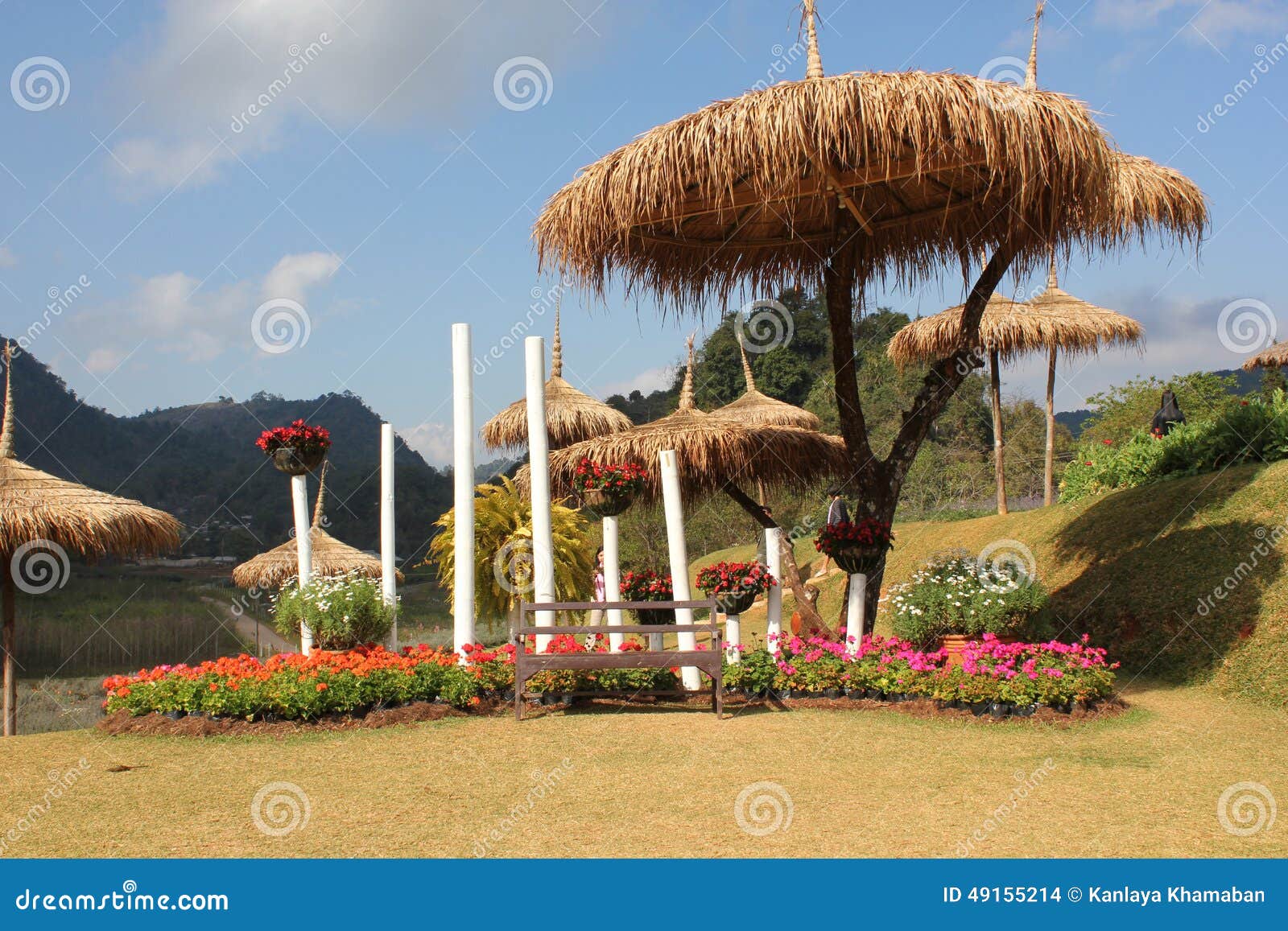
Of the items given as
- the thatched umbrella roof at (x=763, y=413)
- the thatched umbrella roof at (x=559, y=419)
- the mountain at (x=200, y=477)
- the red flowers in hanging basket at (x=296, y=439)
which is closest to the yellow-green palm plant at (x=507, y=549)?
the thatched umbrella roof at (x=559, y=419)

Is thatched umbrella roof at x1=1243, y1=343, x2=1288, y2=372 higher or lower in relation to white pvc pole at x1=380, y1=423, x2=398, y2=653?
higher

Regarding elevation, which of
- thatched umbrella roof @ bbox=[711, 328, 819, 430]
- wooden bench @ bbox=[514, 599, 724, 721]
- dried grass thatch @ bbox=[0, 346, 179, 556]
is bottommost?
wooden bench @ bbox=[514, 599, 724, 721]

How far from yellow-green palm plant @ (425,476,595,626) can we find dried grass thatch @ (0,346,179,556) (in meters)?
4.16

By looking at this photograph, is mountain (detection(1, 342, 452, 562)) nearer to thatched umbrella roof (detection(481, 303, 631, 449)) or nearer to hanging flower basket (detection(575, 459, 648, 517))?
thatched umbrella roof (detection(481, 303, 631, 449))

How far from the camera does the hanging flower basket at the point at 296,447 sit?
28.4 feet

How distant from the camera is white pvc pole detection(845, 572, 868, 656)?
8.24 m

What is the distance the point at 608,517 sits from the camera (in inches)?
332

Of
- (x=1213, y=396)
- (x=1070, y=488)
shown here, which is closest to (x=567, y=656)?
(x=1070, y=488)

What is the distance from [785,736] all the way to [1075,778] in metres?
1.89

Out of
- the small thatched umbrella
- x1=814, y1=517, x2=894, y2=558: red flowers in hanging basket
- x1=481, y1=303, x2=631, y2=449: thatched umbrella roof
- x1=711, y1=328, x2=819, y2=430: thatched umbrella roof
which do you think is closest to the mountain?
Answer: the small thatched umbrella

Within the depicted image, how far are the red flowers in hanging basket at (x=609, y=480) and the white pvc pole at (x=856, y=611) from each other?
2118 millimetres

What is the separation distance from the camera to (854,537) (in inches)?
327

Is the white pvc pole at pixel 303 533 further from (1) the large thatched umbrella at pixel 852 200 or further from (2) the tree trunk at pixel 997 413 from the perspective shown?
(2) the tree trunk at pixel 997 413

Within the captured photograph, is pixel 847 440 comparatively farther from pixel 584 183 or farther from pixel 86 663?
pixel 86 663
